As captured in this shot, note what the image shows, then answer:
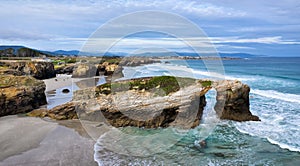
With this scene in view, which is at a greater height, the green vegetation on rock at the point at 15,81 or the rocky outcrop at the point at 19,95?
→ the green vegetation on rock at the point at 15,81

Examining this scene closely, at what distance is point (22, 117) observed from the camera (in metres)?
19.2

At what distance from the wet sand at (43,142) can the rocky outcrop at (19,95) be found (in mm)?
1729

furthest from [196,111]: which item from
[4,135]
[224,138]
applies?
[4,135]

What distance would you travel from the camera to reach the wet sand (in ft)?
39.2

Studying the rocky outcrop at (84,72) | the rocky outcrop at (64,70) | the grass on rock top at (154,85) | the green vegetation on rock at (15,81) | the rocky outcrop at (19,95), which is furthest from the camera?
the rocky outcrop at (64,70)

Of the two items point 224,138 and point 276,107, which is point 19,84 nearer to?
point 224,138

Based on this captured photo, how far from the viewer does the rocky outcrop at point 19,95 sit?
20.2 meters

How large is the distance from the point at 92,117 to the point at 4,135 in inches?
220

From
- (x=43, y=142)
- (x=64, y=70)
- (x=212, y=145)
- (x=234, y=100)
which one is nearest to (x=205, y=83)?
(x=234, y=100)

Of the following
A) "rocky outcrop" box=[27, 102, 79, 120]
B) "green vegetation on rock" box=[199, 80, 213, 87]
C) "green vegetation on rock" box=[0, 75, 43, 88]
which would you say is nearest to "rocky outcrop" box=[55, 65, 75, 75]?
"green vegetation on rock" box=[0, 75, 43, 88]

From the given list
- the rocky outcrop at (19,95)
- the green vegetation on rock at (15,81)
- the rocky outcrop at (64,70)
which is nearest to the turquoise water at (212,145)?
the rocky outcrop at (19,95)

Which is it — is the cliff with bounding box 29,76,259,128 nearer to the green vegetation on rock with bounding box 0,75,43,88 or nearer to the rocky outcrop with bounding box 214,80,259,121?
the rocky outcrop with bounding box 214,80,259,121

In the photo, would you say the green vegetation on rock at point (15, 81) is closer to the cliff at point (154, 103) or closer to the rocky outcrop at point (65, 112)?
the cliff at point (154, 103)

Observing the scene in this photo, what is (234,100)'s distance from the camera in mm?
18094
